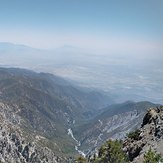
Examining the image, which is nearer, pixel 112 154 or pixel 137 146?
pixel 112 154

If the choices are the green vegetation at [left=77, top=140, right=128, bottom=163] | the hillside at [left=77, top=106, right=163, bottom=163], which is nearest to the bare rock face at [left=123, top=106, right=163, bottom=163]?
the hillside at [left=77, top=106, right=163, bottom=163]

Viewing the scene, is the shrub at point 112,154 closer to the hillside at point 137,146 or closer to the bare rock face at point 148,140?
the hillside at point 137,146

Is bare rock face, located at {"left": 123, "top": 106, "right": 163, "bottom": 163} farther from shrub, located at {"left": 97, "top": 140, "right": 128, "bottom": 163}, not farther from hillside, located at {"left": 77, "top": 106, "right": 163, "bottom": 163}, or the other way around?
shrub, located at {"left": 97, "top": 140, "right": 128, "bottom": 163}

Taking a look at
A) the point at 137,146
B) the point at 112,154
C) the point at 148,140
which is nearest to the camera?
the point at 112,154

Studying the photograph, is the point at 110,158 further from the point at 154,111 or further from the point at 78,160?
the point at 154,111

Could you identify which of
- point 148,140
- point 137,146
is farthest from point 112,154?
point 148,140

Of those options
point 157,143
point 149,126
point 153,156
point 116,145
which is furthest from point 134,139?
point 153,156

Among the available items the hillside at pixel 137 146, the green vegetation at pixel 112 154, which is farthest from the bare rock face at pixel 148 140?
the green vegetation at pixel 112 154

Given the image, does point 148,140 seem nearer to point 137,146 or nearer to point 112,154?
point 137,146

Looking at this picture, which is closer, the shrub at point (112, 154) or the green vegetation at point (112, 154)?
the shrub at point (112, 154)
